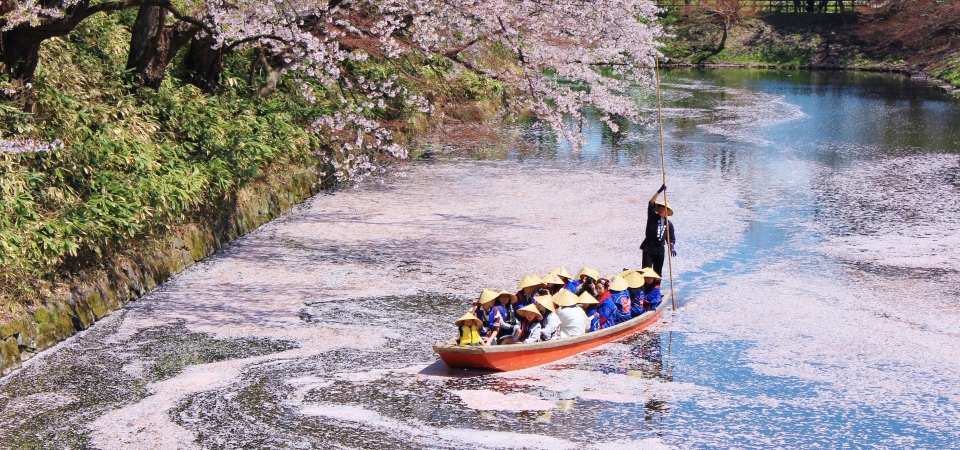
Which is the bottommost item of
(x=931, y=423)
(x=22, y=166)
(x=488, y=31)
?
(x=931, y=423)

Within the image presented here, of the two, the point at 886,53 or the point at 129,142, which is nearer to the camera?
the point at 129,142

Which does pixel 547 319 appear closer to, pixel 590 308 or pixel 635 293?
pixel 590 308

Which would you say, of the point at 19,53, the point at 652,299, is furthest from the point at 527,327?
the point at 19,53

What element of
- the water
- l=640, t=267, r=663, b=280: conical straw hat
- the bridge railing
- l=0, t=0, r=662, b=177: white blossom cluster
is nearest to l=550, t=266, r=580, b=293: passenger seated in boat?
l=640, t=267, r=663, b=280: conical straw hat

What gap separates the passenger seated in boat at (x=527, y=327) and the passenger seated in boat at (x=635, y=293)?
4.87 feet

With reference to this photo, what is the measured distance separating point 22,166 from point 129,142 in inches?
70.9

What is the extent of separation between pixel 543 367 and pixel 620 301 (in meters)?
1.41

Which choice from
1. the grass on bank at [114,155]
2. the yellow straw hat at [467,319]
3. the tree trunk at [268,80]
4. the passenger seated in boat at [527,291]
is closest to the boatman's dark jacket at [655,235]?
the passenger seated in boat at [527,291]

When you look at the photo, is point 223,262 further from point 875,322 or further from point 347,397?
point 875,322

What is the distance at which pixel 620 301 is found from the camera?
1008 cm

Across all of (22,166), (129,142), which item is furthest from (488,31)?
(22,166)

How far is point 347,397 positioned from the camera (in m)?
8.39

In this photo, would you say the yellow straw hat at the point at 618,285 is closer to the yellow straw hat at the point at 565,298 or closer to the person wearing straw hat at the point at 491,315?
the yellow straw hat at the point at 565,298

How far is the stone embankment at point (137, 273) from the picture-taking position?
912 centimetres
